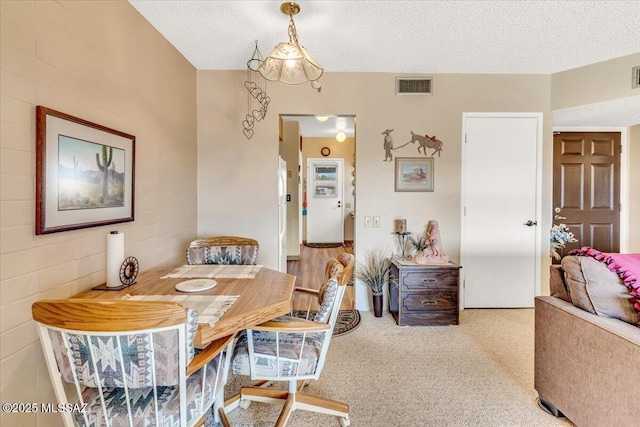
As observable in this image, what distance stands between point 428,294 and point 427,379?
0.93 m

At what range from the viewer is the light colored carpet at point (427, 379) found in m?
1.74

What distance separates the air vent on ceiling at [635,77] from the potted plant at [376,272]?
2663mm

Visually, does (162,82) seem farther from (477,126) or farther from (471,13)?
(477,126)

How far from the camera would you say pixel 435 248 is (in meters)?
3.00

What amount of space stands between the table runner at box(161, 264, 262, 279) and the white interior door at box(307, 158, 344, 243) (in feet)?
17.2

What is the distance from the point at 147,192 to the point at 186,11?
130cm

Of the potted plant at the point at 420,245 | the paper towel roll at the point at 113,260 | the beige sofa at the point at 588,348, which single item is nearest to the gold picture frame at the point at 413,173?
the potted plant at the point at 420,245

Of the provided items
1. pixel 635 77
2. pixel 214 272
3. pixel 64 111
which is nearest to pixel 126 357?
pixel 214 272

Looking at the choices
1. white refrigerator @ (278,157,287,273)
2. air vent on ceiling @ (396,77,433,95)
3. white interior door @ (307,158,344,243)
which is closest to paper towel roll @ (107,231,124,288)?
white refrigerator @ (278,157,287,273)

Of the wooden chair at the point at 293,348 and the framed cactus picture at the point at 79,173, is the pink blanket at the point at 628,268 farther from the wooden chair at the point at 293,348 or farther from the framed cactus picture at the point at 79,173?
the framed cactus picture at the point at 79,173

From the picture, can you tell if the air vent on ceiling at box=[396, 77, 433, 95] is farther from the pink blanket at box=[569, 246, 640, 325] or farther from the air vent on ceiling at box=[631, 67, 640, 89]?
the pink blanket at box=[569, 246, 640, 325]

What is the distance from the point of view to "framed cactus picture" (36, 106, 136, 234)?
1.37 metres

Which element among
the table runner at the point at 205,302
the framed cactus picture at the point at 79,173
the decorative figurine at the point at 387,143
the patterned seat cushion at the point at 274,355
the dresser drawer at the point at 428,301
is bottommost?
the dresser drawer at the point at 428,301

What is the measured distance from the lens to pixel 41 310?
985 millimetres
